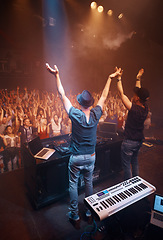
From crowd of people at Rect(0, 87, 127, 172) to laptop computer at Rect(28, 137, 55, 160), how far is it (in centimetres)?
96

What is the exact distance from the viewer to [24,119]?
11.6 feet

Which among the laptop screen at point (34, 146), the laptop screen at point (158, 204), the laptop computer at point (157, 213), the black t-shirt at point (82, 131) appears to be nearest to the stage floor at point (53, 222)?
the laptop computer at point (157, 213)

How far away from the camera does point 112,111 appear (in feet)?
17.5

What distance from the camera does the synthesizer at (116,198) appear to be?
150cm

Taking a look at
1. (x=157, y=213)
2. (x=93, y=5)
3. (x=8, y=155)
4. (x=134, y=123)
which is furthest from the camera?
(x=93, y=5)

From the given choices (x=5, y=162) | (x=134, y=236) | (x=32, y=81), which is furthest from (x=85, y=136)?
(x=32, y=81)

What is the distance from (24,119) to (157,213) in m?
3.11

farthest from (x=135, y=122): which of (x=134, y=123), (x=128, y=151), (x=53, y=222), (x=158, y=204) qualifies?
(x=53, y=222)

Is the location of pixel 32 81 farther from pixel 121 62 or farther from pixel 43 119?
pixel 121 62

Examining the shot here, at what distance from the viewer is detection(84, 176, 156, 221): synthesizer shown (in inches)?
59.1

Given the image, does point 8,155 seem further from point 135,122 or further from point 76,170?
point 135,122

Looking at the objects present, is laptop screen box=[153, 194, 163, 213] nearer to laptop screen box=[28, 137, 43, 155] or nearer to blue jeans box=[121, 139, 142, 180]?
blue jeans box=[121, 139, 142, 180]

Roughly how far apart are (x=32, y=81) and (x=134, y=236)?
155 inches

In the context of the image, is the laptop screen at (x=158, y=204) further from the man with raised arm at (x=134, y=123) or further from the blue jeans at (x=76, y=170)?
the blue jeans at (x=76, y=170)
